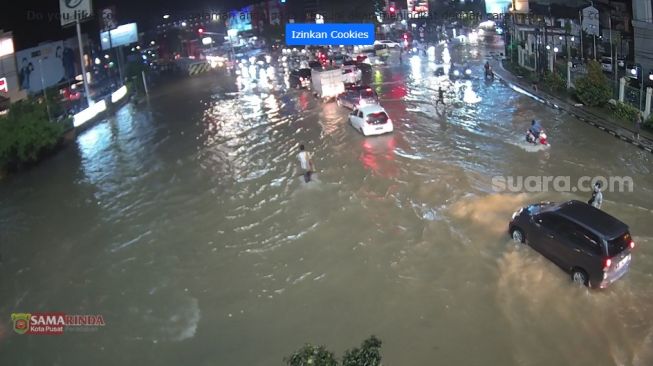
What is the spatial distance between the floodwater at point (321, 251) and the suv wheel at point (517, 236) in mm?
330

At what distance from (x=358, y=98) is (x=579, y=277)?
19702mm

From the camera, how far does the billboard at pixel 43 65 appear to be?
1586 inches

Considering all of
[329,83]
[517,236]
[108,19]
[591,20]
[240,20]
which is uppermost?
[240,20]

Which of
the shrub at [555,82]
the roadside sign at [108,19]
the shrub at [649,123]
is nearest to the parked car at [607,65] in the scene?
the shrub at [555,82]

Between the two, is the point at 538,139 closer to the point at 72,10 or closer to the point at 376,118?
the point at 376,118

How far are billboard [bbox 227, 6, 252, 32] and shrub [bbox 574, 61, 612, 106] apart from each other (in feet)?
274

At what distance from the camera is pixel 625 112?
74.4 feet

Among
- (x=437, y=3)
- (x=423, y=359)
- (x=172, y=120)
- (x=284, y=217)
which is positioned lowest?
(x=423, y=359)

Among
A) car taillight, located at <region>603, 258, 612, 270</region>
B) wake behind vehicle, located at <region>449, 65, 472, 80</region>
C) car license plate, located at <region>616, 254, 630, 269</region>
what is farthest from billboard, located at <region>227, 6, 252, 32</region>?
car taillight, located at <region>603, 258, 612, 270</region>

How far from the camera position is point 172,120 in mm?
33031

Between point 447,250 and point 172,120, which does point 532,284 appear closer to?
point 447,250

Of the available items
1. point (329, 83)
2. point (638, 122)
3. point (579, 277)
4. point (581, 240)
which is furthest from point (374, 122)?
point (579, 277)

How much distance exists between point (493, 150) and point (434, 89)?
14986 mm

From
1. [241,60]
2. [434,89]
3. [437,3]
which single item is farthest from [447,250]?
[437,3]
